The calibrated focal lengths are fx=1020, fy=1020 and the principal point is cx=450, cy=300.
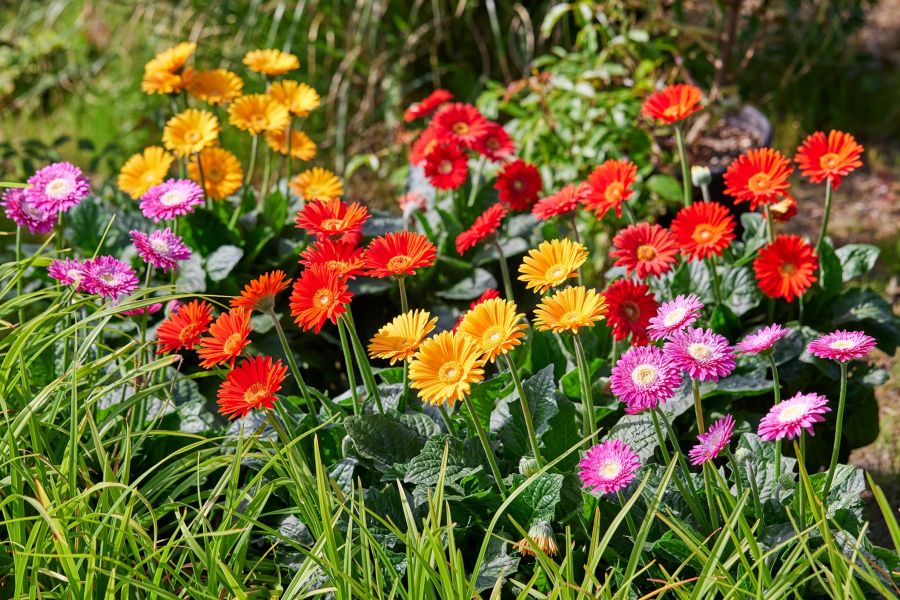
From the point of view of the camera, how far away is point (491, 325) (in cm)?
139

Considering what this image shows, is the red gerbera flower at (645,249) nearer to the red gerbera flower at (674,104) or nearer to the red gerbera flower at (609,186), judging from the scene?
the red gerbera flower at (609,186)

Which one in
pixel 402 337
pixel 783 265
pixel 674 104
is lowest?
pixel 783 265

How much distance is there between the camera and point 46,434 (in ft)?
5.43

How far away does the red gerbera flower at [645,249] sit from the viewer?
1.69m

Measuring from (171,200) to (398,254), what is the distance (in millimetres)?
562

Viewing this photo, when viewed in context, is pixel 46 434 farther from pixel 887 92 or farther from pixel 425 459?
pixel 887 92

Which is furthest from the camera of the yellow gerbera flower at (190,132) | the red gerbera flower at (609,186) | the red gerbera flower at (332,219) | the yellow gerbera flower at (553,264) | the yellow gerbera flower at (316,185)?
the yellow gerbera flower at (316,185)

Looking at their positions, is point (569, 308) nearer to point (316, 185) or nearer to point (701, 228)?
point (701, 228)

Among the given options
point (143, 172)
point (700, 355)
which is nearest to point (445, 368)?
point (700, 355)

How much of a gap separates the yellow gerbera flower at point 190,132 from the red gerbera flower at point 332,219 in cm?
55

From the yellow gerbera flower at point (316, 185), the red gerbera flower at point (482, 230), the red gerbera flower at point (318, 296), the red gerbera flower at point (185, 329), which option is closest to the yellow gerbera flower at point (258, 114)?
the yellow gerbera flower at point (316, 185)

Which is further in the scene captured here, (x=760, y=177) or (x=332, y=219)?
(x=760, y=177)

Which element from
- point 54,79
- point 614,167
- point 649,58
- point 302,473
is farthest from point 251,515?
point 54,79

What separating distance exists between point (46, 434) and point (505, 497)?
76 cm
